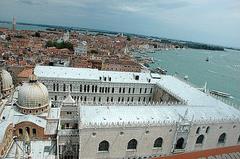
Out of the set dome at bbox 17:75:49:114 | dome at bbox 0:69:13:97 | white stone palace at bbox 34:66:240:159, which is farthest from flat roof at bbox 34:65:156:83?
dome at bbox 17:75:49:114

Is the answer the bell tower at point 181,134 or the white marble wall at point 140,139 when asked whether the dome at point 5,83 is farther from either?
the bell tower at point 181,134

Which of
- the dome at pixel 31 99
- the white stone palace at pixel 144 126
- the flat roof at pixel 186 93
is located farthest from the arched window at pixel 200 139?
the dome at pixel 31 99

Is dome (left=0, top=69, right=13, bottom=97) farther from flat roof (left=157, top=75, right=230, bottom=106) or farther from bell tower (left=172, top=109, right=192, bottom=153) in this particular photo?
flat roof (left=157, top=75, right=230, bottom=106)

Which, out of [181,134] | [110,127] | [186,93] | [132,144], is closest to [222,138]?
[181,134]

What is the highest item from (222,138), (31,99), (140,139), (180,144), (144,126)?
(31,99)

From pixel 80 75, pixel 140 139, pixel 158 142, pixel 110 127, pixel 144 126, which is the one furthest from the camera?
pixel 80 75

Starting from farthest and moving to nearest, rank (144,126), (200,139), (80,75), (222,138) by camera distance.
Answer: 1. (80,75)
2. (222,138)
3. (200,139)
4. (144,126)

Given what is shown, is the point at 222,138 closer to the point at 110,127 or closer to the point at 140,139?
the point at 140,139

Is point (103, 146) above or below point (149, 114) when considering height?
below

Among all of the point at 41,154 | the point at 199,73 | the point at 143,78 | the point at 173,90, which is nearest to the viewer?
the point at 41,154

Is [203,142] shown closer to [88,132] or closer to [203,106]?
[203,106]

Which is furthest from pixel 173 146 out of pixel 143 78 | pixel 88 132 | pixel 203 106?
pixel 143 78
